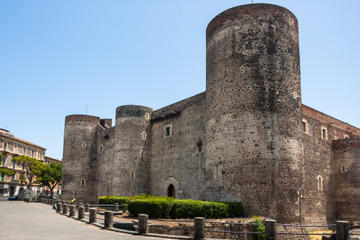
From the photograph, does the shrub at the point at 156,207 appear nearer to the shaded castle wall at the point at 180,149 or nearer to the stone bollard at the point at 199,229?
the stone bollard at the point at 199,229

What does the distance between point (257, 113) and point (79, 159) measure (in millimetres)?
26329

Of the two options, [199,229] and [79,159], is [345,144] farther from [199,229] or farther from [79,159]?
[79,159]

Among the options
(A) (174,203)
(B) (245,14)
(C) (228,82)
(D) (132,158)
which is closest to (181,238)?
(A) (174,203)

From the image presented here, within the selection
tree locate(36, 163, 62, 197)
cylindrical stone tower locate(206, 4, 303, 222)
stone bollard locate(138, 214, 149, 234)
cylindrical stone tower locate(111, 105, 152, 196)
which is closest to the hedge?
cylindrical stone tower locate(206, 4, 303, 222)

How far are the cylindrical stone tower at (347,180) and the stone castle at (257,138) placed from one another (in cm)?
7

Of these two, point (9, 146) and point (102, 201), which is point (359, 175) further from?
point (9, 146)

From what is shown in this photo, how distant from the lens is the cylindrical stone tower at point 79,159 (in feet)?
126

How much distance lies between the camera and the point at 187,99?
86.6 feet

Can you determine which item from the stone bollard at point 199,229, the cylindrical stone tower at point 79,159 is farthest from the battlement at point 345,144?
the cylindrical stone tower at point 79,159

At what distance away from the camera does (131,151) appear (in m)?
29.7

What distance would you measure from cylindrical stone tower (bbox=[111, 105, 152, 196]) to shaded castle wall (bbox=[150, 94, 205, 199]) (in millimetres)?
791

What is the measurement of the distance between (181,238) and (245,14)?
1301cm

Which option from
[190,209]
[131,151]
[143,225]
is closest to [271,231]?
[143,225]

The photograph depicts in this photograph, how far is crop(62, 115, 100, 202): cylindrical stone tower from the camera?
38.5 m
